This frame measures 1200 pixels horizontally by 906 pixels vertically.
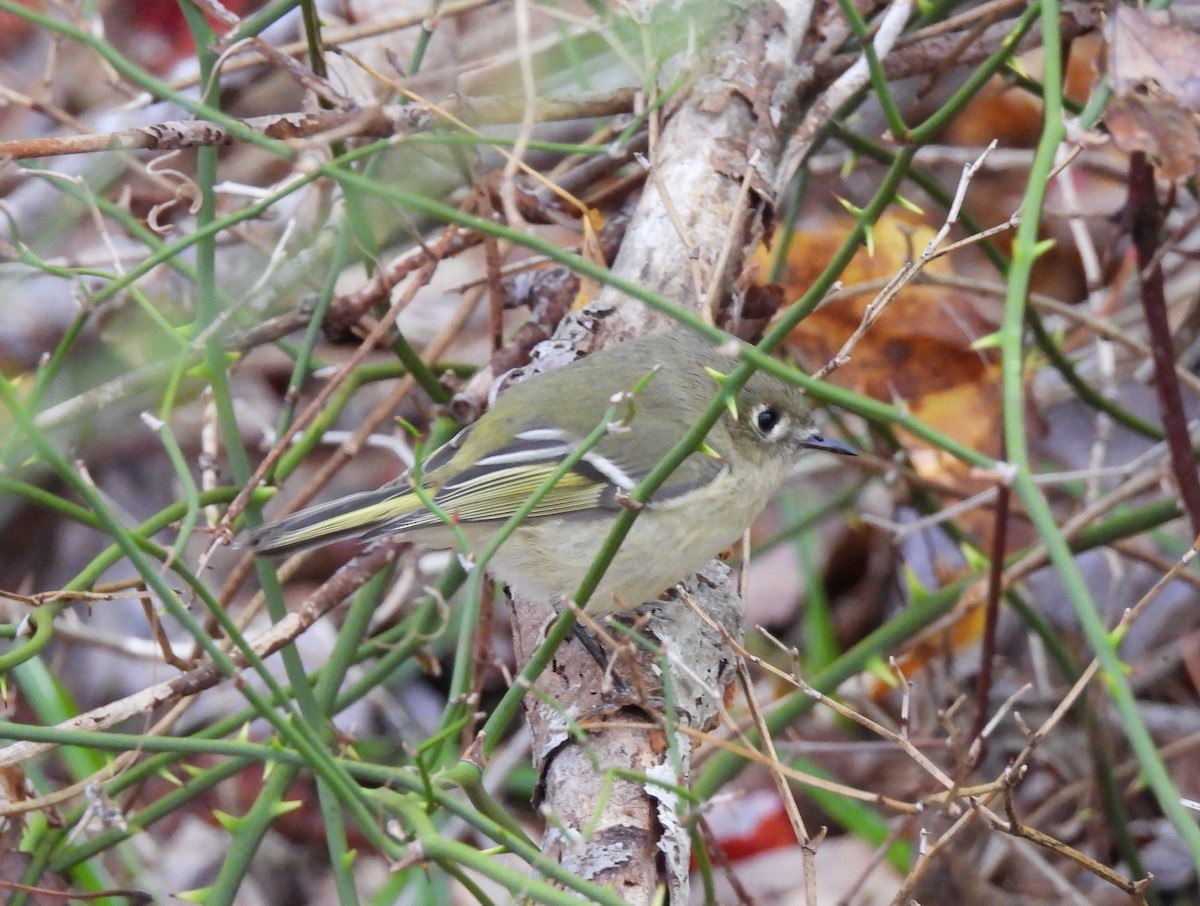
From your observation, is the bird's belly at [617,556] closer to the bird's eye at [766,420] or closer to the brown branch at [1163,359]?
the bird's eye at [766,420]

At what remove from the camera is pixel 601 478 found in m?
2.34

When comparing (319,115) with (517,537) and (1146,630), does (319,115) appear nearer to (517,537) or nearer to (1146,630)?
(517,537)

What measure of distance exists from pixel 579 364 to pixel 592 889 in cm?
Answer: 123

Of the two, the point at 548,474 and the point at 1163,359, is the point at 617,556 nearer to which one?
the point at 548,474

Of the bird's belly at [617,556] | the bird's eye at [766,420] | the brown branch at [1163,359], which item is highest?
the brown branch at [1163,359]

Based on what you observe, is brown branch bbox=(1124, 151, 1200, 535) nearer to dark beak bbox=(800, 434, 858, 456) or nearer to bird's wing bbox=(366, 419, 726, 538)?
dark beak bbox=(800, 434, 858, 456)

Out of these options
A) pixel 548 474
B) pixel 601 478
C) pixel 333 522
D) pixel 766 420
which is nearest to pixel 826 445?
pixel 766 420

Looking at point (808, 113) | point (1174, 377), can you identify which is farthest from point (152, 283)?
point (1174, 377)

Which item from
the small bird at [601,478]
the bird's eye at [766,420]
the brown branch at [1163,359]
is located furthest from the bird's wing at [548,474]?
the brown branch at [1163,359]

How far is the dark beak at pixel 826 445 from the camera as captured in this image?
2.39m

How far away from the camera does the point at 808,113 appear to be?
7.95 ft

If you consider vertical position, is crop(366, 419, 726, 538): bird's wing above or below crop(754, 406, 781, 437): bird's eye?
below

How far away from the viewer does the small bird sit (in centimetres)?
213

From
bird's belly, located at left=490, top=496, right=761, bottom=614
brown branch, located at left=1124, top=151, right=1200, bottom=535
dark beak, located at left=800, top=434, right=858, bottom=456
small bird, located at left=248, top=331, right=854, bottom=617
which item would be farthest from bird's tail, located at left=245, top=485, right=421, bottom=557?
brown branch, located at left=1124, top=151, right=1200, bottom=535
